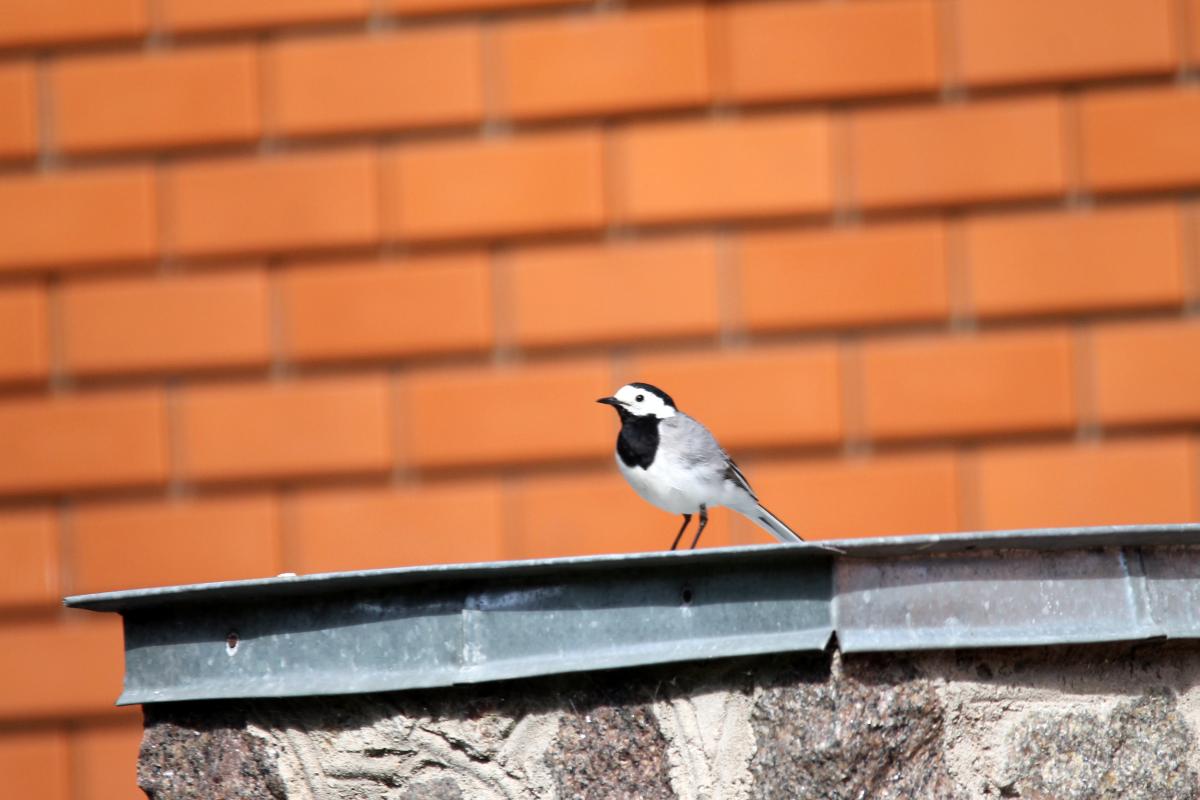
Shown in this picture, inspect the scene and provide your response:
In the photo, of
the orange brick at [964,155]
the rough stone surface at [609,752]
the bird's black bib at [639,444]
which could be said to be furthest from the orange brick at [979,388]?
the rough stone surface at [609,752]

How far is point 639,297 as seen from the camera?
491 cm

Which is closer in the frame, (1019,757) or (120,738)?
(1019,757)

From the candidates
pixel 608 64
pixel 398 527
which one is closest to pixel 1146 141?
pixel 608 64

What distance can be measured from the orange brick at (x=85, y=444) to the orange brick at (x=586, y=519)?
1.32m

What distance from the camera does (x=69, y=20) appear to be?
5.09 m

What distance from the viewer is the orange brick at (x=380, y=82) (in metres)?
5.00

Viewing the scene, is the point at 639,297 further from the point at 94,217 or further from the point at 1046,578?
the point at 1046,578

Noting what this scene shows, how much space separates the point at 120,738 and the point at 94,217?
186cm

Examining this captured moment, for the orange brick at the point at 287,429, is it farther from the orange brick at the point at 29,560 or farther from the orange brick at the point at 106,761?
the orange brick at the point at 106,761

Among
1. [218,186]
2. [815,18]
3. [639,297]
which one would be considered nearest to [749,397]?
[639,297]

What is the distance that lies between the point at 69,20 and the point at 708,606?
4280mm

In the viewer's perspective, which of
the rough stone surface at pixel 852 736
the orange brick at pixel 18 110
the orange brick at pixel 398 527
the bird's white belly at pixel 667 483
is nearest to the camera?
Result: the rough stone surface at pixel 852 736

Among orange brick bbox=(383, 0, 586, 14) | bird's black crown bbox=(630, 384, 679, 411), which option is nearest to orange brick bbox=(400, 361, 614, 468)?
orange brick bbox=(383, 0, 586, 14)

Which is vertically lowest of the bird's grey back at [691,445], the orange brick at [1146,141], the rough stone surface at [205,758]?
the rough stone surface at [205,758]
